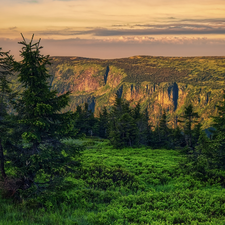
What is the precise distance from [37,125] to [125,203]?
714cm

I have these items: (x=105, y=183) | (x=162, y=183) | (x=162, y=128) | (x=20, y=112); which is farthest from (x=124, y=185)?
(x=162, y=128)

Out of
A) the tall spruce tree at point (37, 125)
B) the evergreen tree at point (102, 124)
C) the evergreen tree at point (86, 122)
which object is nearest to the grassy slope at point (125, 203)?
the tall spruce tree at point (37, 125)

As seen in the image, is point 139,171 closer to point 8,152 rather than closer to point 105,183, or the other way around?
point 105,183

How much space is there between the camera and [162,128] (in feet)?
175

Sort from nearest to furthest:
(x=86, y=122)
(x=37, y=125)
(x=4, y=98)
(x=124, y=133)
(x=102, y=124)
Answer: (x=37, y=125) < (x=4, y=98) < (x=124, y=133) < (x=86, y=122) < (x=102, y=124)

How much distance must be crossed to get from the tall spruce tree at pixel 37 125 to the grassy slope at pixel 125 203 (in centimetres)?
155

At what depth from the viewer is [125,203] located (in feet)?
47.3

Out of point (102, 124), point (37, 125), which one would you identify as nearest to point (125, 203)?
point (37, 125)

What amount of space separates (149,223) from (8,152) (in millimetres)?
8219

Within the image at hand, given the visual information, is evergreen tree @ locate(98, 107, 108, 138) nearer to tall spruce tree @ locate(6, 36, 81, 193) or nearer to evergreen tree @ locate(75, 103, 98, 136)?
evergreen tree @ locate(75, 103, 98, 136)

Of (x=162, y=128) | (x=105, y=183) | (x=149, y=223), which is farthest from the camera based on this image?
(x=162, y=128)

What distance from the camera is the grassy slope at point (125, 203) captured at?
10.7 meters

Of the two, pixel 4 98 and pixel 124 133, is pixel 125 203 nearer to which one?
pixel 4 98

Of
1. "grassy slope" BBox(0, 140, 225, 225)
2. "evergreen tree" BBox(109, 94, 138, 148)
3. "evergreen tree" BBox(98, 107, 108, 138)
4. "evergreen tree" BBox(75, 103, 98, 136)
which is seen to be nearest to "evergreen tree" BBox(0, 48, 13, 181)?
"grassy slope" BBox(0, 140, 225, 225)
